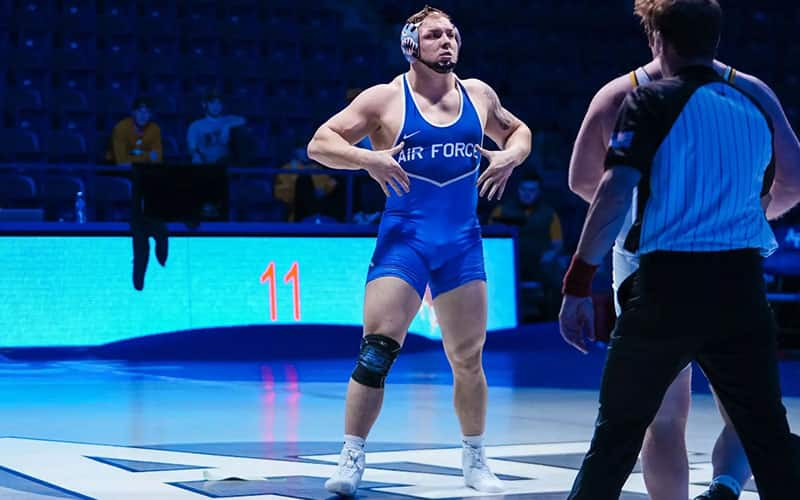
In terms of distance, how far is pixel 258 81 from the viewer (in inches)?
661

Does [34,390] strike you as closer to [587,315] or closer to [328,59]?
[587,315]

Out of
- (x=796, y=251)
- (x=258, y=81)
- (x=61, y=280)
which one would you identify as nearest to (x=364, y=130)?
(x=61, y=280)

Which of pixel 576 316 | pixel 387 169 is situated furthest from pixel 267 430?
pixel 576 316

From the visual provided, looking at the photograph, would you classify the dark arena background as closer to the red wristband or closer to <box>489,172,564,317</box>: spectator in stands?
<box>489,172,564,317</box>: spectator in stands

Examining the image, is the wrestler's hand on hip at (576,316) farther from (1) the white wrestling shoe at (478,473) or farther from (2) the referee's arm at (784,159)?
(1) the white wrestling shoe at (478,473)

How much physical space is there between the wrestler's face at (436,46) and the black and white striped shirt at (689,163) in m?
2.12

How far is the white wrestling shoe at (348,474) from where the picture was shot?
16.9ft

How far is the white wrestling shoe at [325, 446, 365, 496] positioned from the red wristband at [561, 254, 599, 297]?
1.88 meters

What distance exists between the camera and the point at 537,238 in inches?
550

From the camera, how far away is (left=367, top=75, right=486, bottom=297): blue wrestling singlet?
546 centimetres

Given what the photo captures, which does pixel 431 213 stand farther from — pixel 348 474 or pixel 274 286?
pixel 274 286

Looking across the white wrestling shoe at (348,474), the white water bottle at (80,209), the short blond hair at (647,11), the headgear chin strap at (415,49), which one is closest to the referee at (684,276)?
the short blond hair at (647,11)

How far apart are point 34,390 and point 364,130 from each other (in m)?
4.66

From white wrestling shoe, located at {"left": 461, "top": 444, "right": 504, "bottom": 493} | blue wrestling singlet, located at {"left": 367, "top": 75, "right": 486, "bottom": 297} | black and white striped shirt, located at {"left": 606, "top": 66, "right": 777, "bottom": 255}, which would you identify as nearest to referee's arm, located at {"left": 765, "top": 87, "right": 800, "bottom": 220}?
black and white striped shirt, located at {"left": 606, "top": 66, "right": 777, "bottom": 255}
